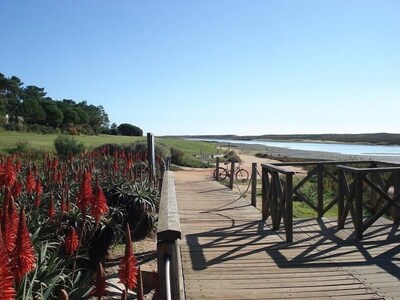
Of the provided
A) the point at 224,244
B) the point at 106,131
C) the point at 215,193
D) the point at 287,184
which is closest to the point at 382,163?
the point at 287,184


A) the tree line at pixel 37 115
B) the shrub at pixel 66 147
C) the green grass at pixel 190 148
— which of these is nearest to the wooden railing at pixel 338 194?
the shrub at pixel 66 147

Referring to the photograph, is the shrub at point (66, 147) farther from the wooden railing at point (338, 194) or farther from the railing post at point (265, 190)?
the wooden railing at point (338, 194)

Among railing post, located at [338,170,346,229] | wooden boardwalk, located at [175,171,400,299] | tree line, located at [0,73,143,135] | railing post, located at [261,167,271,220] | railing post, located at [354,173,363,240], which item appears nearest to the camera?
wooden boardwalk, located at [175,171,400,299]

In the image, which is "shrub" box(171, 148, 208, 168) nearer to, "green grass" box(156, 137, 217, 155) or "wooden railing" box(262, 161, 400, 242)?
"green grass" box(156, 137, 217, 155)

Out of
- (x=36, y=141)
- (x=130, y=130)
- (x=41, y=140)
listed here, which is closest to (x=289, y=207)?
(x=36, y=141)

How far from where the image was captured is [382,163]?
9.12 m

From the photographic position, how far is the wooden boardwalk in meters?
4.82

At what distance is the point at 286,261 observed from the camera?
589 cm

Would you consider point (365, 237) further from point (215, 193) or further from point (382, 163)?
point (215, 193)

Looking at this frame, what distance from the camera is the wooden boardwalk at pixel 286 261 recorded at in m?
4.82

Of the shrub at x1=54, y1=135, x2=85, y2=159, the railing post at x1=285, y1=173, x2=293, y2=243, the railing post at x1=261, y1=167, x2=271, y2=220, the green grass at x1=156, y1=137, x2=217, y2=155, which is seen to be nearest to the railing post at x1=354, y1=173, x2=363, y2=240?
the railing post at x1=285, y1=173, x2=293, y2=243

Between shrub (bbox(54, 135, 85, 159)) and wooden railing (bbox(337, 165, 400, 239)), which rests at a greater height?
shrub (bbox(54, 135, 85, 159))

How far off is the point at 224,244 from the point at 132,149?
1696 cm

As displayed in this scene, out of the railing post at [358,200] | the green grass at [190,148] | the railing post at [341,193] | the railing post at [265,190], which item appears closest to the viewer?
the railing post at [358,200]
